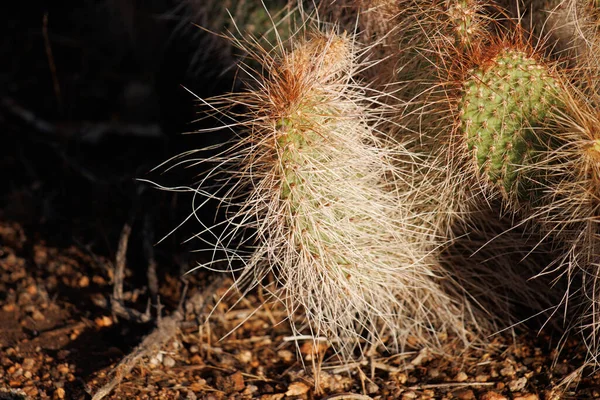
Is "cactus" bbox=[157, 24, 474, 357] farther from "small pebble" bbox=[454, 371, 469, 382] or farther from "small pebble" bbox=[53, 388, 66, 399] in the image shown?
"small pebble" bbox=[53, 388, 66, 399]

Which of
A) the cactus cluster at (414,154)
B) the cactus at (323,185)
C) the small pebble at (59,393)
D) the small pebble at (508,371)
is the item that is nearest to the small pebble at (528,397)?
the small pebble at (508,371)

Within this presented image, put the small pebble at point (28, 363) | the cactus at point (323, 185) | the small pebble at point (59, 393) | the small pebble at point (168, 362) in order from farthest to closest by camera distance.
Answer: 1. the small pebble at point (168, 362)
2. the small pebble at point (28, 363)
3. the small pebble at point (59, 393)
4. the cactus at point (323, 185)

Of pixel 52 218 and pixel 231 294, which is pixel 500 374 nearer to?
pixel 231 294

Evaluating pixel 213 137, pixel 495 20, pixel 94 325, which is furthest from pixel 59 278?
pixel 495 20

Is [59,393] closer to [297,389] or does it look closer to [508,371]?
[297,389]

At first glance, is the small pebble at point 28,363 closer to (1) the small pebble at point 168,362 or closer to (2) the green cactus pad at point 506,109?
(1) the small pebble at point 168,362

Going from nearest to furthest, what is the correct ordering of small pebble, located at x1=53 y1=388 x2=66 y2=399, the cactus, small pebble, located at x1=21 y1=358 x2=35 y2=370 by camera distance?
the cactus
small pebble, located at x1=53 y1=388 x2=66 y2=399
small pebble, located at x1=21 y1=358 x2=35 y2=370

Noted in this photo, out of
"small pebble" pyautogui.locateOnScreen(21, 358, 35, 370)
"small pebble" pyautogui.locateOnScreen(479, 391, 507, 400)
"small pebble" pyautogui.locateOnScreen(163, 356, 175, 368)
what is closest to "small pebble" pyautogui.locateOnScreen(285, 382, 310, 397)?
"small pebble" pyautogui.locateOnScreen(163, 356, 175, 368)
